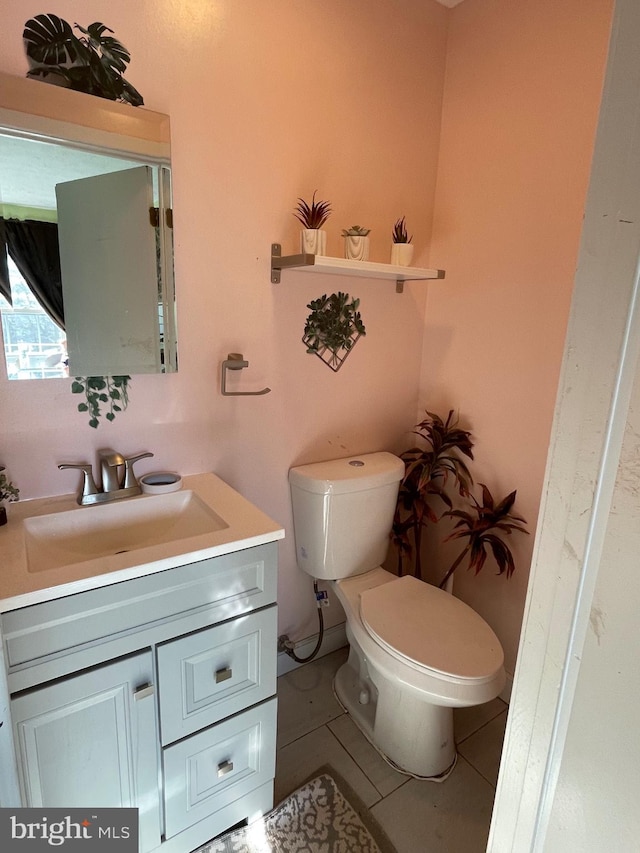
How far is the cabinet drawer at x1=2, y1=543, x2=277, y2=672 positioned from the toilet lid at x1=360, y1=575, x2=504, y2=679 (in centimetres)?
45

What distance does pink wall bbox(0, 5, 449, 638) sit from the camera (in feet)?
4.31

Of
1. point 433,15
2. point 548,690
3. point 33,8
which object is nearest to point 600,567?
point 548,690

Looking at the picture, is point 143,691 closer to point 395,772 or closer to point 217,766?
point 217,766

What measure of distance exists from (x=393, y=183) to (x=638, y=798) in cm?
187

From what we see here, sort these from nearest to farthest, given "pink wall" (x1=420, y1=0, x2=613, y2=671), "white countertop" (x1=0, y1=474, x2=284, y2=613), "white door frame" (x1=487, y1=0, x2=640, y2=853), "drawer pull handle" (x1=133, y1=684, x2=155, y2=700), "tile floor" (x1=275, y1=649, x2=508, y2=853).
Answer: "white door frame" (x1=487, y1=0, x2=640, y2=853)
"white countertop" (x1=0, y1=474, x2=284, y2=613)
"drawer pull handle" (x1=133, y1=684, x2=155, y2=700)
"tile floor" (x1=275, y1=649, x2=508, y2=853)
"pink wall" (x1=420, y1=0, x2=613, y2=671)

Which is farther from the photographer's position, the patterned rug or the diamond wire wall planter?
the diamond wire wall planter

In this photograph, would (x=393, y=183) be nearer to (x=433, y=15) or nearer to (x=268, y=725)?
(x=433, y=15)

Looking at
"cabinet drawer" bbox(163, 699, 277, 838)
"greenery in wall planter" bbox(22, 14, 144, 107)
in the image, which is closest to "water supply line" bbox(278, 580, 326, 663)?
"cabinet drawer" bbox(163, 699, 277, 838)

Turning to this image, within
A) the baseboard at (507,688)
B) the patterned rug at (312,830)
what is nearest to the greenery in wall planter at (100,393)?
the patterned rug at (312,830)

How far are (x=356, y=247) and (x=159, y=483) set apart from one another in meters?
0.99

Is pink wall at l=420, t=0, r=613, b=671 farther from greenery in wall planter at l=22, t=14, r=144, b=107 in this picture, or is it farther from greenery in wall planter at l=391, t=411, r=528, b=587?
greenery in wall planter at l=22, t=14, r=144, b=107

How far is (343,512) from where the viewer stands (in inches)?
66.8

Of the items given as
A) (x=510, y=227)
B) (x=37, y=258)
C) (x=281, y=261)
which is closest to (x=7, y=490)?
(x=37, y=258)

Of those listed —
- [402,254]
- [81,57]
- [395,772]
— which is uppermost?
[81,57]
